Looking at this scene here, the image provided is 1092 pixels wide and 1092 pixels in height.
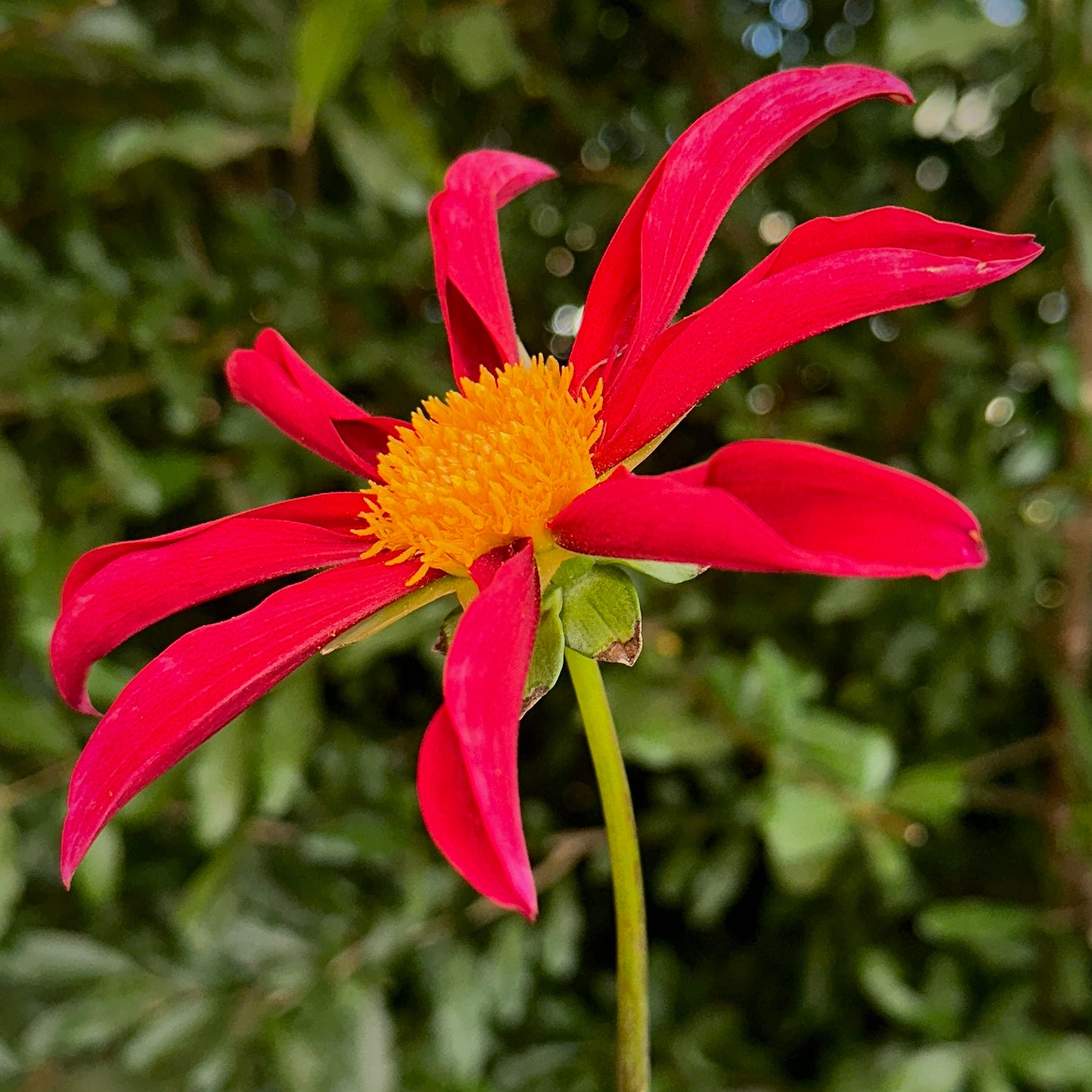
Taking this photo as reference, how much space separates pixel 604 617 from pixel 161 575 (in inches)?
4.2

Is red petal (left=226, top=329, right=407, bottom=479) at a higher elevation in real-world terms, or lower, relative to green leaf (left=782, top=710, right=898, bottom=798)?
higher

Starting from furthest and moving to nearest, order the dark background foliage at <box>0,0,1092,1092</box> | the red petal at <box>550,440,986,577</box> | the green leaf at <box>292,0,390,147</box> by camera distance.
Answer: the dark background foliage at <box>0,0,1092,1092</box>
the green leaf at <box>292,0,390,147</box>
the red petal at <box>550,440,986,577</box>

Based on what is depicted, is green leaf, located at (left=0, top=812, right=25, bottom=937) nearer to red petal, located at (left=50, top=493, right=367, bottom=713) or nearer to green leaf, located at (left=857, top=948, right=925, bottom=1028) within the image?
red petal, located at (left=50, top=493, right=367, bottom=713)

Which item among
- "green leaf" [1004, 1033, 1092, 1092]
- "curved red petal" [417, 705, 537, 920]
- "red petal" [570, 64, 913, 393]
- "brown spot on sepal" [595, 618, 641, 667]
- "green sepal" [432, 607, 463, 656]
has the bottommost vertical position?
"green leaf" [1004, 1033, 1092, 1092]

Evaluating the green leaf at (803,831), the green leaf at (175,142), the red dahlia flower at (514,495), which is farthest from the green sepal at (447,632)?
the green leaf at (175,142)

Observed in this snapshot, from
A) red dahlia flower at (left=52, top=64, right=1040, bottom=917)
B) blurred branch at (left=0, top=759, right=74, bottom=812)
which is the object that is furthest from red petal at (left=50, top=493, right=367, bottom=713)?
blurred branch at (left=0, top=759, right=74, bottom=812)

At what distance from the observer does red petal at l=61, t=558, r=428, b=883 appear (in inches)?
7.9

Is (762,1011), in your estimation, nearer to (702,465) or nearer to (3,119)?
(702,465)

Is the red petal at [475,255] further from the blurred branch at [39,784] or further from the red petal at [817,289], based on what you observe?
the blurred branch at [39,784]

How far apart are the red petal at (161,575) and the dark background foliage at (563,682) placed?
25 cm

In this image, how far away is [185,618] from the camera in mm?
656

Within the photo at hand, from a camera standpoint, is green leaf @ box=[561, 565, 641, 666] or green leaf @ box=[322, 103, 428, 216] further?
green leaf @ box=[322, 103, 428, 216]

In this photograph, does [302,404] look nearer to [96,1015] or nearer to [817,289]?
[817,289]

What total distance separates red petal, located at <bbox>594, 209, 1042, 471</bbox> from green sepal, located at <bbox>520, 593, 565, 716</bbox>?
5 cm
